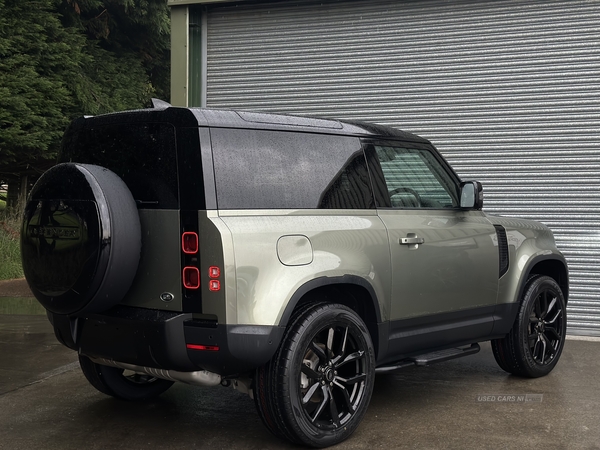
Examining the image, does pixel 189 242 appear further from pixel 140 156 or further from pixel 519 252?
pixel 519 252

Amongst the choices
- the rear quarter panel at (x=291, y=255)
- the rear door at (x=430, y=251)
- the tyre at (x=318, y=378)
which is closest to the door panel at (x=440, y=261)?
the rear door at (x=430, y=251)

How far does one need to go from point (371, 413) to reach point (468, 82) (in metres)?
4.96

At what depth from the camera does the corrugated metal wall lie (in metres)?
8.52

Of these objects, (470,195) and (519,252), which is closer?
(470,195)

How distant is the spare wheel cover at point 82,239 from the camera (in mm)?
4133

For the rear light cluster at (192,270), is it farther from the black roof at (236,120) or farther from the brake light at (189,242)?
the black roof at (236,120)

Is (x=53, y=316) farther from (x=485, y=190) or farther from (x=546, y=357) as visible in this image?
(x=485, y=190)

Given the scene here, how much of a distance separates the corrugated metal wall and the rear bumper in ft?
17.5

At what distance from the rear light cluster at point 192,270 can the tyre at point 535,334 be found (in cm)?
293

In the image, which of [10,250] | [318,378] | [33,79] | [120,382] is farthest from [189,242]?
[33,79]

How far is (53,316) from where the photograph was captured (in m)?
4.79

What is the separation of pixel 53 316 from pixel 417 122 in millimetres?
5565

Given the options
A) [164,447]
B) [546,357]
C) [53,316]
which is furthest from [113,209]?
[546,357]

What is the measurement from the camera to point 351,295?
4.91 m
